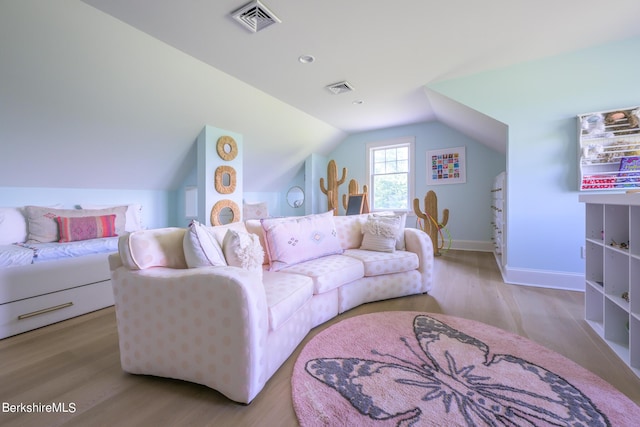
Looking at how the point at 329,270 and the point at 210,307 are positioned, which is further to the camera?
the point at 329,270

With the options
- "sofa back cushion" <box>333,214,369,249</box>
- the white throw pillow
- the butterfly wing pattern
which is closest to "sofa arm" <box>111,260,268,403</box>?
the butterfly wing pattern

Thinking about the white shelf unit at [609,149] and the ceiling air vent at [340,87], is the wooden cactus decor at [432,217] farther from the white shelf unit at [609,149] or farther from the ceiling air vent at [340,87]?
the ceiling air vent at [340,87]

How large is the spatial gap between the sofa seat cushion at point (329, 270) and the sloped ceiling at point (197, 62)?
6.49ft

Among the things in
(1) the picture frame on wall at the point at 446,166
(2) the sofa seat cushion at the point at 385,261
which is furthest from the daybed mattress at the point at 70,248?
(1) the picture frame on wall at the point at 446,166

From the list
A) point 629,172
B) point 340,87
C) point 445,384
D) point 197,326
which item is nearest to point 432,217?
point 629,172

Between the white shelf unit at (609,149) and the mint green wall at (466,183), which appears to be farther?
the mint green wall at (466,183)

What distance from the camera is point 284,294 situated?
1.51 meters

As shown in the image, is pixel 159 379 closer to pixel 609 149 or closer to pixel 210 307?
pixel 210 307

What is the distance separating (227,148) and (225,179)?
443 mm

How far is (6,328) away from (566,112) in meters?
5.09

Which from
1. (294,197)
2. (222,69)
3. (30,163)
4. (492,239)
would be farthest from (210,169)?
(492,239)

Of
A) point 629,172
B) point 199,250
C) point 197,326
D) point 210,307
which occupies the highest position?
point 629,172

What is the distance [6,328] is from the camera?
1.82 m

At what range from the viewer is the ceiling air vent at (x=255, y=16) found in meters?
1.97
